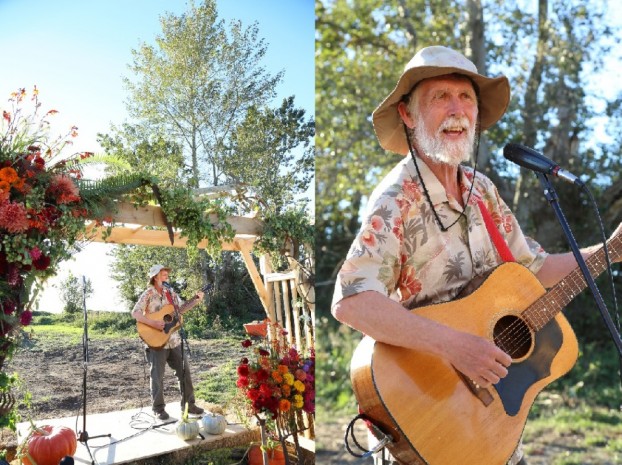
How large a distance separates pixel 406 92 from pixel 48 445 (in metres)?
1.84

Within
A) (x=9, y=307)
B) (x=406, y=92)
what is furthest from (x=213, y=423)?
(x=406, y=92)

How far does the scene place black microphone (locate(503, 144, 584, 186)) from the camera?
1431 millimetres

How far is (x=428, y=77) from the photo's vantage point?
63.9 inches

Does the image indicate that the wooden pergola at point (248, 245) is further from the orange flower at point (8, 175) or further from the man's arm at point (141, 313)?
the orange flower at point (8, 175)

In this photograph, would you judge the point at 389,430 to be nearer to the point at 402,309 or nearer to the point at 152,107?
the point at 402,309

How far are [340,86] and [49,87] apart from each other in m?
3.86

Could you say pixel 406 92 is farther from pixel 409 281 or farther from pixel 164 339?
pixel 164 339

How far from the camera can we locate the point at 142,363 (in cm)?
274

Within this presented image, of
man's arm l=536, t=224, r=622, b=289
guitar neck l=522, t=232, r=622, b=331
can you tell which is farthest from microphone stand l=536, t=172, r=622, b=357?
Answer: man's arm l=536, t=224, r=622, b=289

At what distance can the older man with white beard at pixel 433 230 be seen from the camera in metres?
1.38

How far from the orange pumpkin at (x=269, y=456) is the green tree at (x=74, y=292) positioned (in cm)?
106

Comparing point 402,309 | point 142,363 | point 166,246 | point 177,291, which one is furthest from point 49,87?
point 402,309

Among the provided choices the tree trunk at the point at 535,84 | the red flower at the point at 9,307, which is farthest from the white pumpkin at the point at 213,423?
the tree trunk at the point at 535,84

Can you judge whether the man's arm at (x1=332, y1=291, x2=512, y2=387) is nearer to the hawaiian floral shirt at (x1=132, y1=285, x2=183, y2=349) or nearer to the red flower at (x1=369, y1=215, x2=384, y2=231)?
the red flower at (x1=369, y1=215, x2=384, y2=231)
